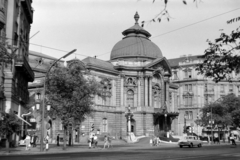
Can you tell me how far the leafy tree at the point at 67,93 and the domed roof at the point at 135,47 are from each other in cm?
3460

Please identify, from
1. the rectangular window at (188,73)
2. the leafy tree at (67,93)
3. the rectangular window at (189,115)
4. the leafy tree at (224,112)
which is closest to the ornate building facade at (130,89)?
the leafy tree at (224,112)

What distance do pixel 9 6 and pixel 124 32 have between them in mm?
41631

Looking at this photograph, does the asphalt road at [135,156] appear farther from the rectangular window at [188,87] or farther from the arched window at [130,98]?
the rectangular window at [188,87]

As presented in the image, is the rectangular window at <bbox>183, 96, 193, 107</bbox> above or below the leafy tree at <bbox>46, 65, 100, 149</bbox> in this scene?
above

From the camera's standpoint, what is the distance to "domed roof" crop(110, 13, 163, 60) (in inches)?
2852

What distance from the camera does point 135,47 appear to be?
72688mm

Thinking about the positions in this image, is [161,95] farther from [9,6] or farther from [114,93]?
[9,6]

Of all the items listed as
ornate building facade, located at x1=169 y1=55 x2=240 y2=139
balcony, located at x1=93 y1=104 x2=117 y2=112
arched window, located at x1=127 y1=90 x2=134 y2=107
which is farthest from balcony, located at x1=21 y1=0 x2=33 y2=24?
ornate building facade, located at x1=169 y1=55 x2=240 y2=139

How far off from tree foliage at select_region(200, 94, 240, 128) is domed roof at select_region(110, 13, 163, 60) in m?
16.6

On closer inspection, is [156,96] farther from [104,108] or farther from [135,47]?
[104,108]

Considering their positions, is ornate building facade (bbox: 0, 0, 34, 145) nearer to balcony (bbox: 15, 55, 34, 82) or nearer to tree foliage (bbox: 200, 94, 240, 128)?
balcony (bbox: 15, 55, 34, 82)

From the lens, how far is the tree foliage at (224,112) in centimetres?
7100

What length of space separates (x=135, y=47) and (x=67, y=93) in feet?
120

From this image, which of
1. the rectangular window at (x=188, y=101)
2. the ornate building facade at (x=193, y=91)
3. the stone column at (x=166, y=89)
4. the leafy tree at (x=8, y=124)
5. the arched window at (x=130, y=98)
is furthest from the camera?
the rectangular window at (x=188, y=101)
